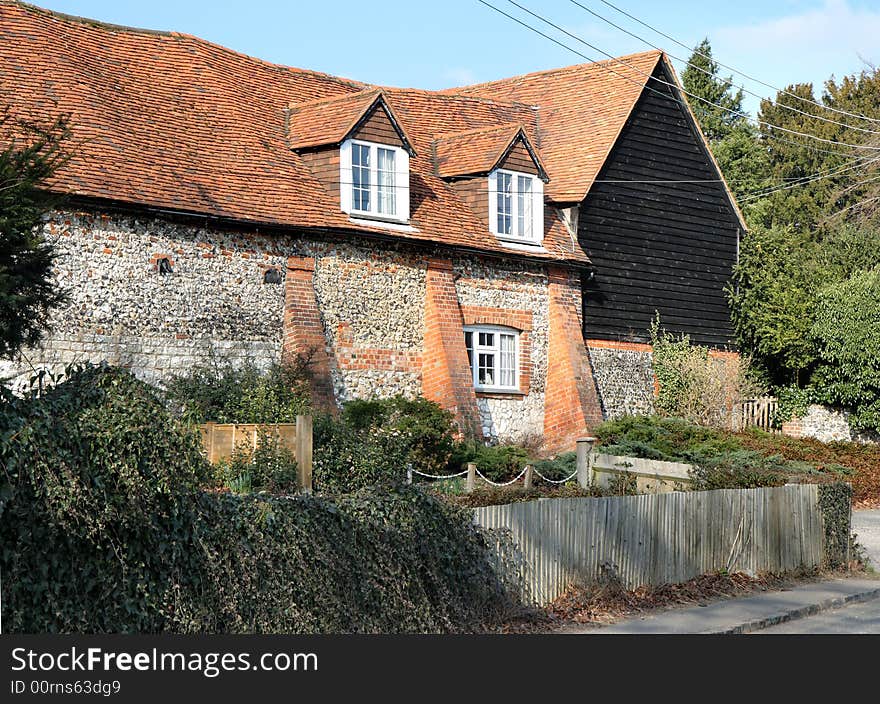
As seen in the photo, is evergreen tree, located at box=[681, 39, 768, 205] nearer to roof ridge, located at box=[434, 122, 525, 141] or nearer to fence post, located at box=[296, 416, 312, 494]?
roof ridge, located at box=[434, 122, 525, 141]

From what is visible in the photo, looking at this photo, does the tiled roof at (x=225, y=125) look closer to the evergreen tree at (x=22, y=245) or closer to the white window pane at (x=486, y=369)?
the white window pane at (x=486, y=369)

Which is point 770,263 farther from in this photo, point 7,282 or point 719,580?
point 7,282

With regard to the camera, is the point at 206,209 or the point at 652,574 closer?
the point at 652,574

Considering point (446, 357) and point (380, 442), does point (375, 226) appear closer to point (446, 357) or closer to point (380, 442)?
point (446, 357)

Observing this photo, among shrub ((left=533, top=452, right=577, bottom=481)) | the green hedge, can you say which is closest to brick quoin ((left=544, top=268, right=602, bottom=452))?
shrub ((left=533, top=452, right=577, bottom=481))

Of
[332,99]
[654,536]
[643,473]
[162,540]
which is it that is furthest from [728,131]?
[162,540]

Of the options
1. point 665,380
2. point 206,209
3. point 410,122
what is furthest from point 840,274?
point 206,209

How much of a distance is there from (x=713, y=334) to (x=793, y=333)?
7.03 feet

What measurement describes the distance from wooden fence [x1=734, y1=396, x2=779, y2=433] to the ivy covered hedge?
22904mm

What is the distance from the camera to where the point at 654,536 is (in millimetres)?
14141

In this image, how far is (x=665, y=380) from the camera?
30688mm

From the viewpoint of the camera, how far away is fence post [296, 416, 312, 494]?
1338cm

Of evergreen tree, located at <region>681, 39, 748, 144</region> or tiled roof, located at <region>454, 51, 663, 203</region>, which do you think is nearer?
tiled roof, located at <region>454, 51, 663, 203</region>

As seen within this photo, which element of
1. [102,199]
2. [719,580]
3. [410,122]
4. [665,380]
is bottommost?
[719,580]
